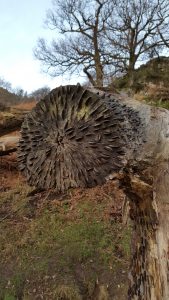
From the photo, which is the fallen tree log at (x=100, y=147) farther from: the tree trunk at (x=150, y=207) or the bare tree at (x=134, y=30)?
the bare tree at (x=134, y=30)

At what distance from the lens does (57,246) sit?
15.7 ft

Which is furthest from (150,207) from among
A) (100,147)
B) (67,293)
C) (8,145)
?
(8,145)

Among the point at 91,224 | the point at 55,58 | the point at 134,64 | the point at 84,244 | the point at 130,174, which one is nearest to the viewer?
the point at 130,174

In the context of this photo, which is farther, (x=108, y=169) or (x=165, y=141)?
(x=165, y=141)

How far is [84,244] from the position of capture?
4660 mm

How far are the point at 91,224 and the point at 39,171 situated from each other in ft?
11.2

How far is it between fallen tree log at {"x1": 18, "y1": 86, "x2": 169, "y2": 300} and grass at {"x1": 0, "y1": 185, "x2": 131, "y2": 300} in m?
2.52

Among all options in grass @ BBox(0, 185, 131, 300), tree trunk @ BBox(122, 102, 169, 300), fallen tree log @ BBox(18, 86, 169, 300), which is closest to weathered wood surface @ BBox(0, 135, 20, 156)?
grass @ BBox(0, 185, 131, 300)

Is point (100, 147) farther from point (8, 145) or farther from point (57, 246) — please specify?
point (8, 145)

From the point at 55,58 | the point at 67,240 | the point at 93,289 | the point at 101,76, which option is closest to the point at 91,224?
the point at 67,240

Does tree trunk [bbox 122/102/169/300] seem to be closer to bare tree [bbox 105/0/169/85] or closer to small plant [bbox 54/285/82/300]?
small plant [bbox 54/285/82/300]

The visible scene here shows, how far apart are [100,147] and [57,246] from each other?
3403 millimetres

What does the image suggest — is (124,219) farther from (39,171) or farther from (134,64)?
(134,64)

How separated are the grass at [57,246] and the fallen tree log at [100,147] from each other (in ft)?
8.26
